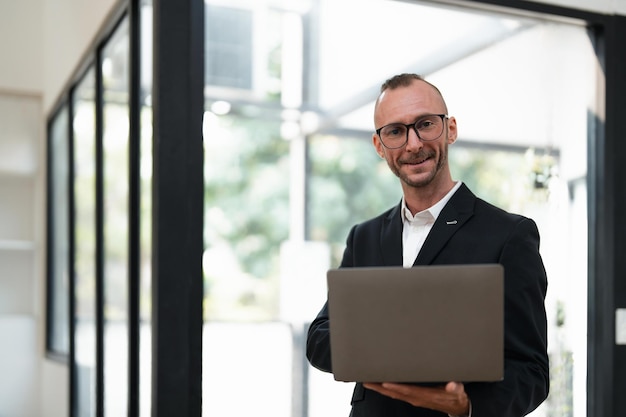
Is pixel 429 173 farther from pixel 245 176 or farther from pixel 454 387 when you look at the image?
pixel 245 176

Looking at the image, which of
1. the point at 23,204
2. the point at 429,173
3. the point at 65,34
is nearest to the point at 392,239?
the point at 429,173

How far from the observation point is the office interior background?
2.32 metres

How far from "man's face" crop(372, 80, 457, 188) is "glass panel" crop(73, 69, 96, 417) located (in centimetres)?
197

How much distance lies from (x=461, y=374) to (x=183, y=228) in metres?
0.98

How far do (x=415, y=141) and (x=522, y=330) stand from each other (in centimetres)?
45

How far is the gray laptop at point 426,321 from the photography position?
1543mm

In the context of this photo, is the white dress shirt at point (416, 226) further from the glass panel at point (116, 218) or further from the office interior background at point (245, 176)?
the glass panel at point (116, 218)

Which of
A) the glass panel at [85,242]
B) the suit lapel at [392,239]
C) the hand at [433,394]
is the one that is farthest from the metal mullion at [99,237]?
the hand at [433,394]

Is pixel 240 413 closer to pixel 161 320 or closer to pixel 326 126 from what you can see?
pixel 161 320

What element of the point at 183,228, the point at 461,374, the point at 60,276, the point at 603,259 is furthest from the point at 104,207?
the point at 461,374

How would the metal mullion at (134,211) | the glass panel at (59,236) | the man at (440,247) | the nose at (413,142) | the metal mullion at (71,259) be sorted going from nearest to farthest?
the man at (440,247), the nose at (413,142), the metal mullion at (134,211), the metal mullion at (71,259), the glass panel at (59,236)

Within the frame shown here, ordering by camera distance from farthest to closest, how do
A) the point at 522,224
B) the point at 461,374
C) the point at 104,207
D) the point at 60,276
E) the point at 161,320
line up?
the point at 60,276 → the point at 104,207 → the point at 161,320 → the point at 522,224 → the point at 461,374

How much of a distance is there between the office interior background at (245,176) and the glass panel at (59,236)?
0.03 meters

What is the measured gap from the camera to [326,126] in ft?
15.8
